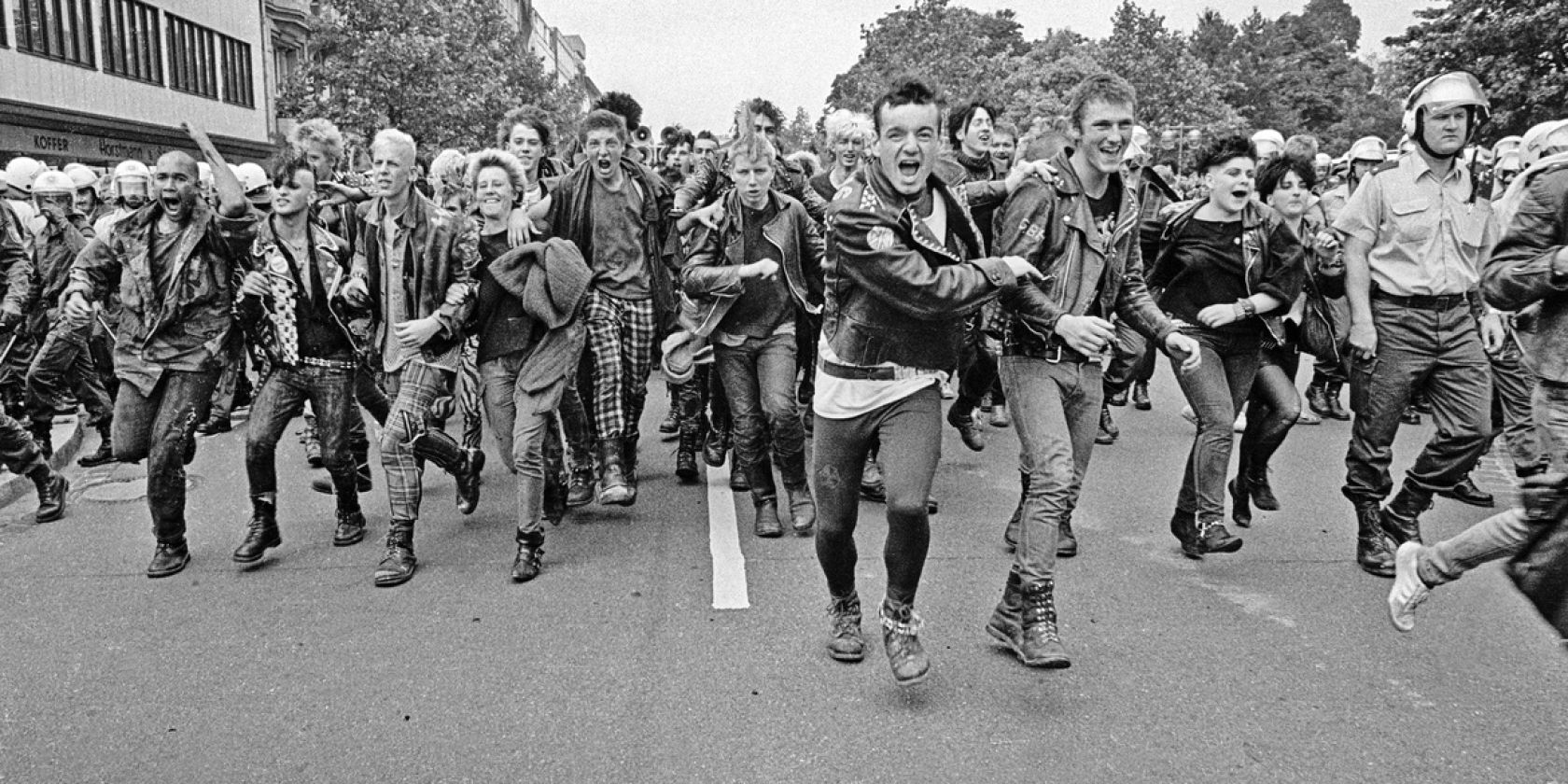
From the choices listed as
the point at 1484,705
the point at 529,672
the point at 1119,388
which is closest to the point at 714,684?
the point at 529,672

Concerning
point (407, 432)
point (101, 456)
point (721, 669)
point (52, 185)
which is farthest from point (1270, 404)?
point (52, 185)

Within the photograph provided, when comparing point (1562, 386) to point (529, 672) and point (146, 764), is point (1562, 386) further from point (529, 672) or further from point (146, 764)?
point (146, 764)

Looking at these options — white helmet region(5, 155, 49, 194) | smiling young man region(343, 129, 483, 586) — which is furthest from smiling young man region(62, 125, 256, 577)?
white helmet region(5, 155, 49, 194)

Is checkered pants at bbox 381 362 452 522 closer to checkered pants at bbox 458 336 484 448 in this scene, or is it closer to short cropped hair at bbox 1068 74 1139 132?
checkered pants at bbox 458 336 484 448

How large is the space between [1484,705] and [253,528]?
5174 millimetres

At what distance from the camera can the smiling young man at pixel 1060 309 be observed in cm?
442

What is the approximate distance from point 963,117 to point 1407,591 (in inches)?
202

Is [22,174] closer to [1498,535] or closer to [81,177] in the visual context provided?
[81,177]

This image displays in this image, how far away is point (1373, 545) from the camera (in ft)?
18.3

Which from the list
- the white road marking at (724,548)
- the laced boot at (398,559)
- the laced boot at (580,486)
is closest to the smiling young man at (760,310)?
the white road marking at (724,548)

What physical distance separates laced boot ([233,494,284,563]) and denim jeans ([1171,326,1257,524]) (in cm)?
430

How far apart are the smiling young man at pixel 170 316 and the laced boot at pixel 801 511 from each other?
9.48ft

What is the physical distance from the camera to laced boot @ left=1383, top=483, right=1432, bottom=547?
18.3 ft

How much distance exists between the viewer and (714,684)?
4.23 meters
